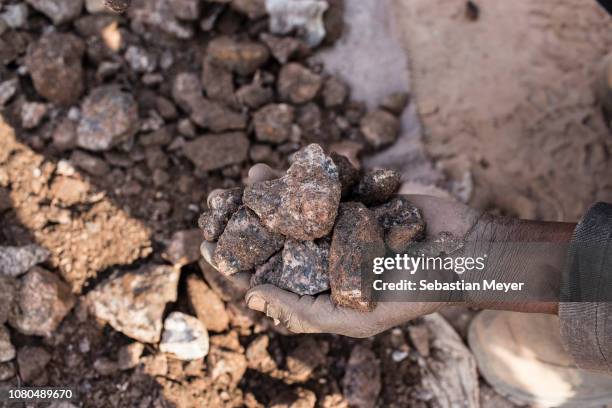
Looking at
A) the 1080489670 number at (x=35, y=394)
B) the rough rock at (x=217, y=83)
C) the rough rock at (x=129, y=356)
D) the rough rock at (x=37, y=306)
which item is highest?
the rough rock at (x=217, y=83)

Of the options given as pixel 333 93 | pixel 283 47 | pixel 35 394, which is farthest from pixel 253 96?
pixel 35 394

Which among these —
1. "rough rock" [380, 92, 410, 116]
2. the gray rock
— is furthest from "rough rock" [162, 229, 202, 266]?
the gray rock

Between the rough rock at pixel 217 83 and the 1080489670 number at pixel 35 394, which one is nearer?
the 1080489670 number at pixel 35 394

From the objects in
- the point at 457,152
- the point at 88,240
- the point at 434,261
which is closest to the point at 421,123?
the point at 457,152

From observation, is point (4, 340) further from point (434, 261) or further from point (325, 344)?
point (434, 261)

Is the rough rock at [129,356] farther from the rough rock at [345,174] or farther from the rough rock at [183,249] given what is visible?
the rough rock at [345,174]

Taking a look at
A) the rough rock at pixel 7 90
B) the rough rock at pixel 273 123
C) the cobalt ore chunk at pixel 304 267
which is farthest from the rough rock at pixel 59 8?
the cobalt ore chunk at pixel 304 267

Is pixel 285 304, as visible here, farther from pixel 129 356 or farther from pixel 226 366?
pixel 129 356
